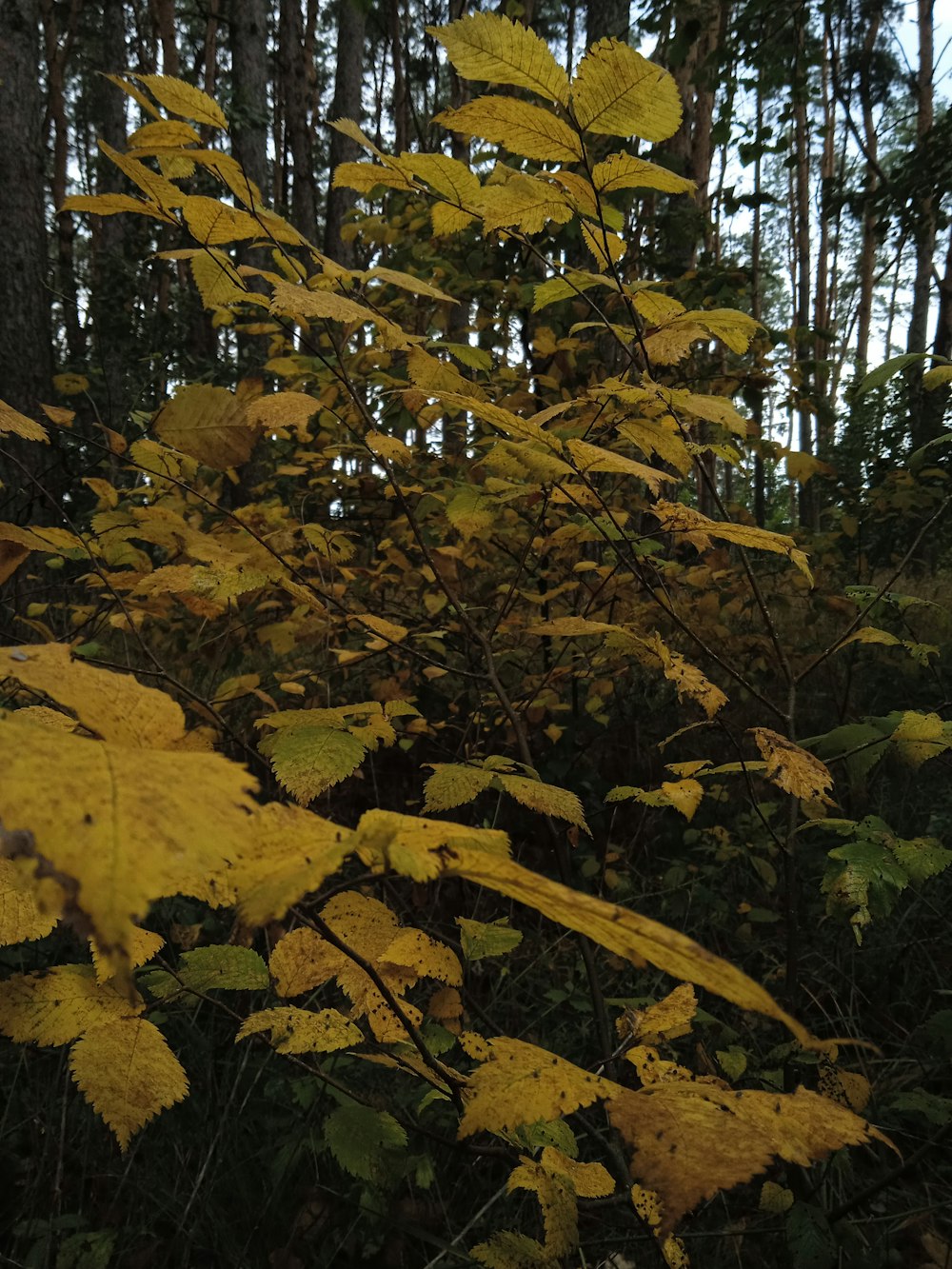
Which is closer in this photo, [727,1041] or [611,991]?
[727,1041]

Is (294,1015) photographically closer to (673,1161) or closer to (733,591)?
(673,1161)

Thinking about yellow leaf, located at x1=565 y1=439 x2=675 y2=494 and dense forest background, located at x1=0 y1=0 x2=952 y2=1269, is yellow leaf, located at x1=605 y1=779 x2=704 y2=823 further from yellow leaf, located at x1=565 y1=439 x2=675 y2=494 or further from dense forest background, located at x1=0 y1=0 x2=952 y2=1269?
yellow leaf, located at x1=565 y1=439 x2=675 y2=494

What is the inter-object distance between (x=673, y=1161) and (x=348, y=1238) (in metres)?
1.09

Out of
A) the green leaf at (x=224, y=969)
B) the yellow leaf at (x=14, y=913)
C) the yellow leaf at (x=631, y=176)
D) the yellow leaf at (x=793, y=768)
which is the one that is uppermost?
the yellow leaf at (x=631, y=176)

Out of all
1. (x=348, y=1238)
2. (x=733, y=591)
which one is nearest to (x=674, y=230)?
(x=733, y=591)

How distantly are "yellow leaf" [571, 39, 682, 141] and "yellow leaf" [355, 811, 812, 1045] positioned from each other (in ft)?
2.55

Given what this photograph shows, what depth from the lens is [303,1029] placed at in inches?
34.5

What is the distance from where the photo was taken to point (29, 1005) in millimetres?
757

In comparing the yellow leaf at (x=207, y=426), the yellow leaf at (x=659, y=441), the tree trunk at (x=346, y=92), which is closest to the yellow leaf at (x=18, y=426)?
the yellow leaf at (x=207, y=426)

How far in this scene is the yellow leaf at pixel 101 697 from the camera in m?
0.40

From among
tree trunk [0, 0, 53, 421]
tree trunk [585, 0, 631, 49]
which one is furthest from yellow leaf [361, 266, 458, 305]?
tree trunk [585, 0, 631, 49]

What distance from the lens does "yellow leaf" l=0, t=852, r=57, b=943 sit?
0.66 metres

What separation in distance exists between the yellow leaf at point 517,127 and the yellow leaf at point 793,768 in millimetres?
795

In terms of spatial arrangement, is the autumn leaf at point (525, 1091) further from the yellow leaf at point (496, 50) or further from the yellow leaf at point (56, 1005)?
the yellow leaf at point (496, 50)
